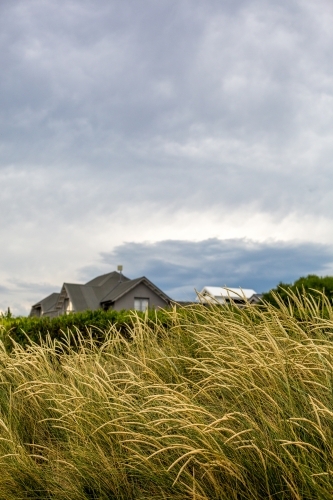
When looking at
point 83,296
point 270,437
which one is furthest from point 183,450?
point 83,296

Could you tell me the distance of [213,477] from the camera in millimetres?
3031

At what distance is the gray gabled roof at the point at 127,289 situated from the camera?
118ft

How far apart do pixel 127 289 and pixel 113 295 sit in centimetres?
186

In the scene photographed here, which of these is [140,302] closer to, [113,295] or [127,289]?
Answer: [127,289]

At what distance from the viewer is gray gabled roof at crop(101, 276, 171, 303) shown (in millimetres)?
36031

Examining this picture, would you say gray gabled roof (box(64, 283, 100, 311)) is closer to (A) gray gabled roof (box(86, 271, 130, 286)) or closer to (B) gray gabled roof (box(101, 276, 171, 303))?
(B) gray gabled roof (box(101, 276, 171, 303))

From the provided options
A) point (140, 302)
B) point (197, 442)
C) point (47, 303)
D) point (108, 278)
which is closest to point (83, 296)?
point (108, 278)

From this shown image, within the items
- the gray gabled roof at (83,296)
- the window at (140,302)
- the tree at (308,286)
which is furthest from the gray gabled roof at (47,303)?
the tree at (308,286)

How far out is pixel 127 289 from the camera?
36.0 meters

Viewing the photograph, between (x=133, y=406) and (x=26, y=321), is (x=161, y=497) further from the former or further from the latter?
(x=26, y=321)

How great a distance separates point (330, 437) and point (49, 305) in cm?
4653

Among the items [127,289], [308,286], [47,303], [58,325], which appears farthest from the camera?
[47,303]

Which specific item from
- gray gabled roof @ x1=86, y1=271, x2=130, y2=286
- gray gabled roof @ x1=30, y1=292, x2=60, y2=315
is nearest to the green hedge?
gray gabled roof @ x1=86, y1=271, x2=130, y2=286

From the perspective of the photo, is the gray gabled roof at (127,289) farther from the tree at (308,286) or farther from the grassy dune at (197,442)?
the grassy dune at (197,442)
